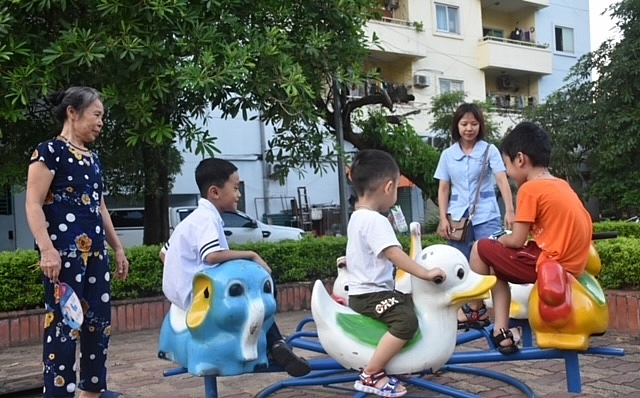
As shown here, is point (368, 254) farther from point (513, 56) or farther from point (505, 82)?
point (505, 82)

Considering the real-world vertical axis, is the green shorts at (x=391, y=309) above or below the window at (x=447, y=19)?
below

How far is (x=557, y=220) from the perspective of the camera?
306cm

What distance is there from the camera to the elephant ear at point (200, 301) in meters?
2.82

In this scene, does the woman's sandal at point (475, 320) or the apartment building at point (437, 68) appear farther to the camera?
the apartment building at point (437, 68)

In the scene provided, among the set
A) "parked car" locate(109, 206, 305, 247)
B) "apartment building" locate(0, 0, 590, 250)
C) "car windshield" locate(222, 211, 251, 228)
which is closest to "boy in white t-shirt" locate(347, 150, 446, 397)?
"parked car" locate(109, 206, 305, 247)

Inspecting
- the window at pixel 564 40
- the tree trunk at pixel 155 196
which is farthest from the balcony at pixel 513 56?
the tree trunk at pixel 155 196

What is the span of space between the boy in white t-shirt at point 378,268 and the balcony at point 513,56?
19.1 m

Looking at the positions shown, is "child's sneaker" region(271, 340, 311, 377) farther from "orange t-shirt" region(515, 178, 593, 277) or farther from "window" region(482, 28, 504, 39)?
"window" region(482, 28, 504, 39)

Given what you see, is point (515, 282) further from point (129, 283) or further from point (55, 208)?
point (129, 283)

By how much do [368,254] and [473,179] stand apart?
1.57 m

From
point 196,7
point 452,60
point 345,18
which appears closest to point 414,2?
point 452,60

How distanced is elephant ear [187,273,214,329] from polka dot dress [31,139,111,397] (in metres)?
0.56

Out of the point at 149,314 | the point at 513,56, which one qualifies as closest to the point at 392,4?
the point at 513,56

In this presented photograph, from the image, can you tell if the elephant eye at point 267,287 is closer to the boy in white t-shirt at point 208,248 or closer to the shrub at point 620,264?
the boy in white t-shirt at point 208,248
